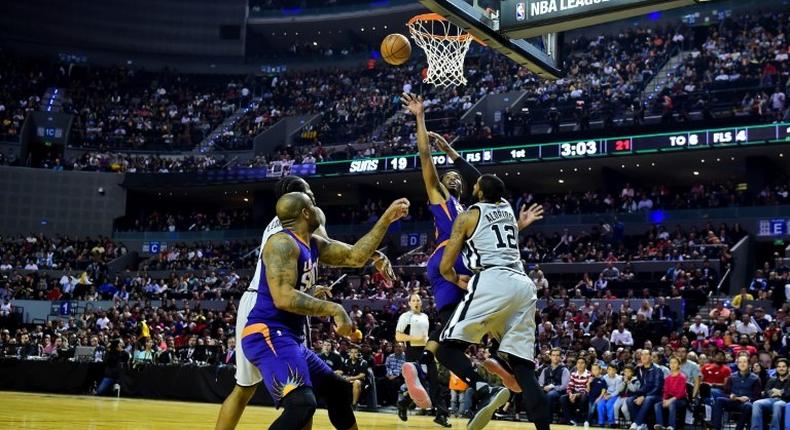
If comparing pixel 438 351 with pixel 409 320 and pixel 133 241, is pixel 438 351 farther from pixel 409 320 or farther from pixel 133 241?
pixel 133 241

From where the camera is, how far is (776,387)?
572 inches

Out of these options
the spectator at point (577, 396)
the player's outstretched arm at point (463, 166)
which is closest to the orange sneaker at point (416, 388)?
the player's outstretched arm at point (463, 166)

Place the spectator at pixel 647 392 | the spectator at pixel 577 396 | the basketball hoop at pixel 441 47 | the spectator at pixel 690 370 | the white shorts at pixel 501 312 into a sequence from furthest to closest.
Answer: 1. the basketball hoop at pixel 441 47
2. the spectator at pixel 577 396
3. the spectator at pixel 690 370
4. the spectator at pixel 647 392
5. the white shorts at pixel 501 312

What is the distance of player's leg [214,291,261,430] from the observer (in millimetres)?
6082

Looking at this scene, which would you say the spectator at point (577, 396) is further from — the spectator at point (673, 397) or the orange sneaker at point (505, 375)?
the orange sneaker at point (505, 375)

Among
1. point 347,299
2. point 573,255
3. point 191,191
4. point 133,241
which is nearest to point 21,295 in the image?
point 133,241

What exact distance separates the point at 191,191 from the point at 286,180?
39.8 meters

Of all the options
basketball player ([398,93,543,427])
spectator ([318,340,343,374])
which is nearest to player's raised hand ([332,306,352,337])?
basketball player ([398,93,543,427])

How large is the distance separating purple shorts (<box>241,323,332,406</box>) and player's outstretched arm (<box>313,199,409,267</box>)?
0.69 metres

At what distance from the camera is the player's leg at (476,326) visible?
734 cm

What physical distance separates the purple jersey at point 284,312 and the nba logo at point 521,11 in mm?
6510

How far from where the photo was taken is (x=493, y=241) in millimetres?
7523

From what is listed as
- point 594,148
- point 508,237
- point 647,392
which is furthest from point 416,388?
point 594,148

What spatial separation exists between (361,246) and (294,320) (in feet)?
2.29
